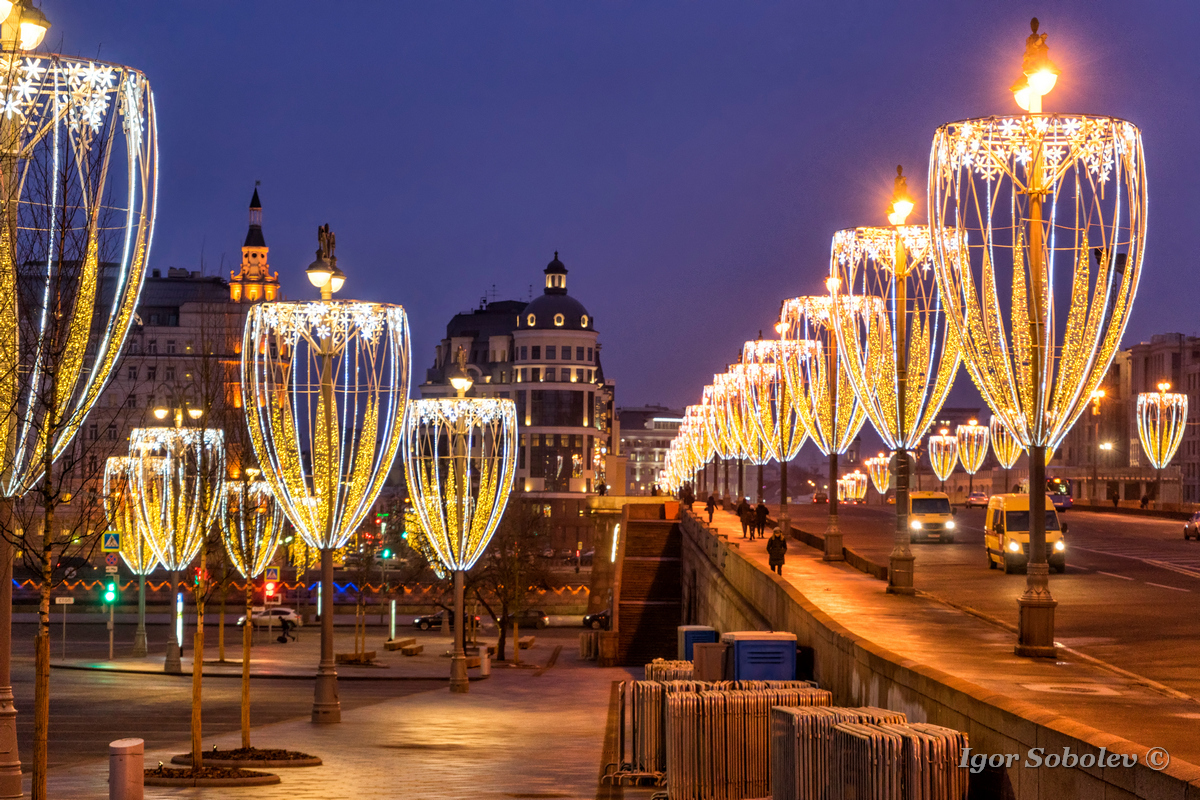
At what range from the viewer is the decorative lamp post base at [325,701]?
30.0 meters

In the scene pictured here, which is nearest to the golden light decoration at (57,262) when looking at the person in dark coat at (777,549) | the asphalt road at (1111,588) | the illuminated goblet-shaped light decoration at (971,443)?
the asphalt road at (1111,588)

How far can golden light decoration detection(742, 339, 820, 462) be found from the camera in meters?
48.6

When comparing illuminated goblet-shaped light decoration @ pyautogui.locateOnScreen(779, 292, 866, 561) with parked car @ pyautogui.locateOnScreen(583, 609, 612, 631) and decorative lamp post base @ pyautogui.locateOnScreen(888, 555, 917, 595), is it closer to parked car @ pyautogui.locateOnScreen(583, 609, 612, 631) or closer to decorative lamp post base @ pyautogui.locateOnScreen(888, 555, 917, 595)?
decorative lamp post base @ pyautogui.locateOnScreen(888, 555, 917, 595)

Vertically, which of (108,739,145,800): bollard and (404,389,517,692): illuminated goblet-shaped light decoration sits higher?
(404,389,517,692): illuminated goblet-shaped light decoration

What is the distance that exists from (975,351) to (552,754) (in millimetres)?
12164

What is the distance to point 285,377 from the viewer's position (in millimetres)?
29359

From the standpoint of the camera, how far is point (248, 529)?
28609 mm

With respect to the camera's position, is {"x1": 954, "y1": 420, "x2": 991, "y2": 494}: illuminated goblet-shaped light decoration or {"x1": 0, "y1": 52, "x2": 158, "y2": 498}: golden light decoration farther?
{"x1": 954, "y1": 420, "x2": 991, "y2": 494}: illuminated goblet-shaped light decoration

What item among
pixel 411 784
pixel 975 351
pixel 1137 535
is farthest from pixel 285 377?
pixel 1137 535

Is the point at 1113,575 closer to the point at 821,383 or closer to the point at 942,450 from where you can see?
the point at 821,383

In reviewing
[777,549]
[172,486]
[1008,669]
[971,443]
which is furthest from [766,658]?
[971,443]

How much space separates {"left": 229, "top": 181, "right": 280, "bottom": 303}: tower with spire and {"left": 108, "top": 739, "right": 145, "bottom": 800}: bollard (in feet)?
399

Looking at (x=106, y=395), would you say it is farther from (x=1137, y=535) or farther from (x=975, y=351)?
(x=975, y=351)

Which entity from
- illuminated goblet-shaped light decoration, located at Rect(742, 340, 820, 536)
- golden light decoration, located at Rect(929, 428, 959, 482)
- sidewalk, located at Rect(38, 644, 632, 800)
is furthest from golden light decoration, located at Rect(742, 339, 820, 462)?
golden light decoration, located at Rect(929, 428, 959, 482)
